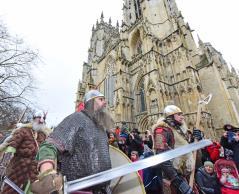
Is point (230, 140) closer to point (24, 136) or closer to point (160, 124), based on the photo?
point (160, 124)

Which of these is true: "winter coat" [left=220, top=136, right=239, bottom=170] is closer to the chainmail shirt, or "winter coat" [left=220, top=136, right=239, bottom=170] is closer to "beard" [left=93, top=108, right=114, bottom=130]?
"beard" [left=93, top=108, right=114, bottom=130]

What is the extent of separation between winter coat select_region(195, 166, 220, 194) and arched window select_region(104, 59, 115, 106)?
18.1m

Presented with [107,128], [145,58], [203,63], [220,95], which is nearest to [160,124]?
[107,128]

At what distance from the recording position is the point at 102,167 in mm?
1366

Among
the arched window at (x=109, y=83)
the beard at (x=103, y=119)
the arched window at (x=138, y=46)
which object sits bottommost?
the beard at (x=103, y=119)

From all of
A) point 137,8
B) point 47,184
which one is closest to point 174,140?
point 47,184

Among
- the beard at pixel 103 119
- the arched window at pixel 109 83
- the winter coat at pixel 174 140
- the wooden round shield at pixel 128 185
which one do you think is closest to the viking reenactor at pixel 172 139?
the winter coat at pixel 174 140

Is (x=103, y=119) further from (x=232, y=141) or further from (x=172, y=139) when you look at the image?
(x=232, y=141)

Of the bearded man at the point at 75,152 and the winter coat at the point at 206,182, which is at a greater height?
the bearded man at the point at 75,152

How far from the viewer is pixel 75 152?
132 cm

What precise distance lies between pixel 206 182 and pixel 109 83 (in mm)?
20570

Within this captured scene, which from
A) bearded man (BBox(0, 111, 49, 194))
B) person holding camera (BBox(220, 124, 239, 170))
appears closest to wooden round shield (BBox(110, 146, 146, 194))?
bearded man (BBox(0, 111, 49, 194))

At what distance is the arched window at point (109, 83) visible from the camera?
22214mm

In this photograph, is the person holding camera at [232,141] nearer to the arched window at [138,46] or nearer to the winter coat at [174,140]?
the winter coat at [174,140]
